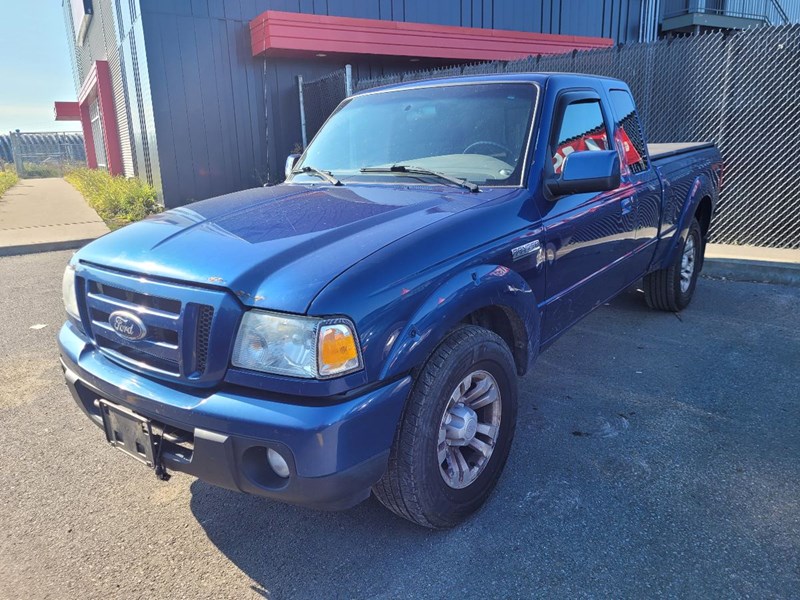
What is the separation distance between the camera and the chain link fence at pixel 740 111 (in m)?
7.14

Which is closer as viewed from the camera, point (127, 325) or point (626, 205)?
point (127, 325)

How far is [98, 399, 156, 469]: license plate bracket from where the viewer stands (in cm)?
224

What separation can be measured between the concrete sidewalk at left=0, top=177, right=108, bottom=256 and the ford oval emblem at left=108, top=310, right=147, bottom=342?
7.68 metres

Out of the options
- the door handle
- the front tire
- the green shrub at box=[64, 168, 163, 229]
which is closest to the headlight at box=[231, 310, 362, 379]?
the front tire

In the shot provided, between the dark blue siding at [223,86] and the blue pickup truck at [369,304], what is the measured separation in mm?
9210

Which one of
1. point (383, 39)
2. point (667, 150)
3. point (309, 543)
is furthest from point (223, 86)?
point (309, 543)

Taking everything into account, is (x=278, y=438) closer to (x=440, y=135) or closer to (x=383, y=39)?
(x=440, y=135)

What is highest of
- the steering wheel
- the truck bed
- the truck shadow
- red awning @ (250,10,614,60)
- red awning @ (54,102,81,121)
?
red awning @ (250,10,614,60)

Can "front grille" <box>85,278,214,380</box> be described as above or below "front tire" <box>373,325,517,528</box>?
above

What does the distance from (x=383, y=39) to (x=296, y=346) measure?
1159 cm

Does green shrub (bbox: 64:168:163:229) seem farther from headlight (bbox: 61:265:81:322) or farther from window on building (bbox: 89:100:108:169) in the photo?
window on building (bbox: 89:100:108:169)

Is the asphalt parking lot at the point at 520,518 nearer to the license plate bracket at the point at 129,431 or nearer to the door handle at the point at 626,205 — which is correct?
the license plate bracket at the point at 129,431

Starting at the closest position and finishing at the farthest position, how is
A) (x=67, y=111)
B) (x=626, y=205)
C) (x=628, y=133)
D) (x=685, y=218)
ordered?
(x=626, y=205) < (x=628, y=133) < (x=685, y=218) < (x=67, y=111)

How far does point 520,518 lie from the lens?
2.66 meters
